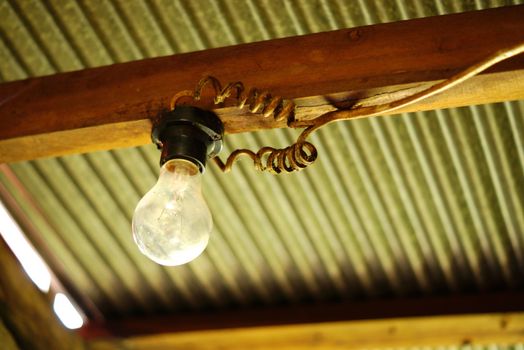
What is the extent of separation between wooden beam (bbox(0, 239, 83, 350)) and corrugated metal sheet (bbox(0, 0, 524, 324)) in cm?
14

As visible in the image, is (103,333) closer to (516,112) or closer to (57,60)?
(57,60)

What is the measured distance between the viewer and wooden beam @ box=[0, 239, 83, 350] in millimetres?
2787

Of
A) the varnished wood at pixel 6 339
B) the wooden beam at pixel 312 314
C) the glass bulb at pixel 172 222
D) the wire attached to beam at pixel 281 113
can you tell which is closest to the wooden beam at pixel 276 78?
the wire attached to beam at pixel 281 113

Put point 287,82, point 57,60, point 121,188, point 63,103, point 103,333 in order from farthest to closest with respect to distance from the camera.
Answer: point 103,333 < point 121,188 < point 57,60 < point 63,103 < point 287,82

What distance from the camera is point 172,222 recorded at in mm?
1493

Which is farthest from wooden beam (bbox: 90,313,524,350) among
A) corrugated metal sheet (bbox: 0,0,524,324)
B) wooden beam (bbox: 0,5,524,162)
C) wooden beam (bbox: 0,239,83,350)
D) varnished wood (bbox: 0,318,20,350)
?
wooden beam (bbox: 0,5,524,162)

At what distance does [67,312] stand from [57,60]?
50.0 inches

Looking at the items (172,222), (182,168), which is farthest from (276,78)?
(172,222)

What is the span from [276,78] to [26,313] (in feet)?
5.82

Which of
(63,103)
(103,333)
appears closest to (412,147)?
(63,103)

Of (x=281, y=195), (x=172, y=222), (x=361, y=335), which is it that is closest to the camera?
(x=172, y=222)

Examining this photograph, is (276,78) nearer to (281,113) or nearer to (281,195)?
(281,113)

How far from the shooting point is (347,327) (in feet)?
9.23

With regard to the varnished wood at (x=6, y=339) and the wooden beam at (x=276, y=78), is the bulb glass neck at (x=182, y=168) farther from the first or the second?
the varnished wood at (x=6, y=339)
